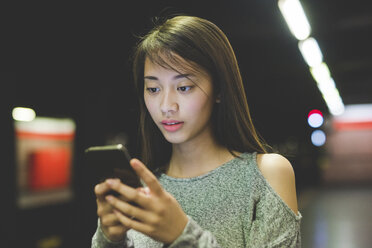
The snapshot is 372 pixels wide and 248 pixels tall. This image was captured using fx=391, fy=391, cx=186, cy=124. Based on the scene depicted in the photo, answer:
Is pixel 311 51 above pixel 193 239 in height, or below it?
above

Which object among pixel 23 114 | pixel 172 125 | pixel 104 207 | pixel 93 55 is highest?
pixel 93 55

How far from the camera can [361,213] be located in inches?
343

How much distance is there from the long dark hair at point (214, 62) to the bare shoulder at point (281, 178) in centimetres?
12

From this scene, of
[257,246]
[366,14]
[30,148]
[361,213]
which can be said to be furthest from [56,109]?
[361,213]

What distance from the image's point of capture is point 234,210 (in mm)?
1193

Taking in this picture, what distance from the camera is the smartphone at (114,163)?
3.10 feet

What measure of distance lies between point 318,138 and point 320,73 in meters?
10.8

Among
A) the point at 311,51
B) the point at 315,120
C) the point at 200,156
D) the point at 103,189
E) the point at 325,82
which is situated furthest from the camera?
the point at 315,120

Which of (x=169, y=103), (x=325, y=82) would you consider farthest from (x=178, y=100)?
(x=325, y=82)

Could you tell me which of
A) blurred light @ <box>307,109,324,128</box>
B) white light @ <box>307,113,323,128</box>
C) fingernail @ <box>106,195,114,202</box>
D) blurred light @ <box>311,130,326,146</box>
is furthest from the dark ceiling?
blurred light @ <box>311,130,326,146</box>

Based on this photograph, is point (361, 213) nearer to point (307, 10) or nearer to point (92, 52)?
point (307, 10)

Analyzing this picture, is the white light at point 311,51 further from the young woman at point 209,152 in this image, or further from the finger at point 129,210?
the finger at point 129,210

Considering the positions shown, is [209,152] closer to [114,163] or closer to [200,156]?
[200,156]

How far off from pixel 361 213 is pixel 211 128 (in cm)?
852
